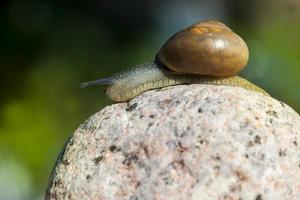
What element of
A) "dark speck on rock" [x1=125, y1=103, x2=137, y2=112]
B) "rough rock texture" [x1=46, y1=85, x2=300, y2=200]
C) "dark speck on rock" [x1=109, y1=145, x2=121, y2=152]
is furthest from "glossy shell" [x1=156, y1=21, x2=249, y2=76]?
"dark speck on rock" [x1=109, y1=145, x2=121, y2=152]

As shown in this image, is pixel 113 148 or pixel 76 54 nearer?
pixel 113 148

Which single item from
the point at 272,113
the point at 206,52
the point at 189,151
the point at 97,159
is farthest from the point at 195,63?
the point at 97,159

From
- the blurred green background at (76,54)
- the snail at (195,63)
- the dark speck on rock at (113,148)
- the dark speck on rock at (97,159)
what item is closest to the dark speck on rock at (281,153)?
the snail at (195,63)

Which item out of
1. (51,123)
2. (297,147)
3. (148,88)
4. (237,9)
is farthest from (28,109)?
(297,147)

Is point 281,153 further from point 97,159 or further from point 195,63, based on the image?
point 97,159

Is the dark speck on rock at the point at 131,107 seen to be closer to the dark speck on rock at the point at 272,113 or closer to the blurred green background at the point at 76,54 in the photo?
the dark speck on rock at the point at 272,113

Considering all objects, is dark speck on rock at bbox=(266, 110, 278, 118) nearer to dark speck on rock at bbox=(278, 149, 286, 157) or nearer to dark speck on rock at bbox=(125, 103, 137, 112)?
dark speck on rock at bbox=(278, 149, 286, 157)
